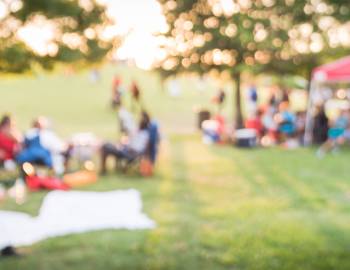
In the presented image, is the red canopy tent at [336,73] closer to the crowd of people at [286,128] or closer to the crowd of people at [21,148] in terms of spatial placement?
the crowd of people at [286,128]

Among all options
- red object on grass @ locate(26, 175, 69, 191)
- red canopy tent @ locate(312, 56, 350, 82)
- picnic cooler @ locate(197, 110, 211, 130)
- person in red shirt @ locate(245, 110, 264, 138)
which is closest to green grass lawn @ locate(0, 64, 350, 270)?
red object on grass @ locate(26, 175, 69, 191)

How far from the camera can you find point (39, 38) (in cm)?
844

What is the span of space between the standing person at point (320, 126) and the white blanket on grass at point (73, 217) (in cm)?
964

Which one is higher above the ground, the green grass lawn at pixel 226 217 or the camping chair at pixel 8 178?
the camping chair at pixel 8 178

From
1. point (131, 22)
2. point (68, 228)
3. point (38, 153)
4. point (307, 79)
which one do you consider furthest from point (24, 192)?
point (307, 79)

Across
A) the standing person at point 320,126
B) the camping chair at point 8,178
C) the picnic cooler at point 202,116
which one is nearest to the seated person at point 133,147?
the camping chair at point 8,178

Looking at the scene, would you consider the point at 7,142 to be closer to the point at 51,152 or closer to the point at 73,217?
the point at 51,152

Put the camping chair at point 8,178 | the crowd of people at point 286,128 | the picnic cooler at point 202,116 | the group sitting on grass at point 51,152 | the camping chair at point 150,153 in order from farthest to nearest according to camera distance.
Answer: the picnic cooler at point 202,116
the crowd of people at point 286,128
the camping chair at point 150,153
the group sitting on grass at point 51,152
the camping chair at point 8,178

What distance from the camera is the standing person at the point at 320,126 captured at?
18031 millimetres

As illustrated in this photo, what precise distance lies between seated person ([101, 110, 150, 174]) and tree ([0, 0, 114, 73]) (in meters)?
3.86

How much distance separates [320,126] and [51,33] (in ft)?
39.7

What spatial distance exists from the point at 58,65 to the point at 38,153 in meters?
3.18

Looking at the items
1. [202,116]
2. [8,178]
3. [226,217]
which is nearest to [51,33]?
[8,178]

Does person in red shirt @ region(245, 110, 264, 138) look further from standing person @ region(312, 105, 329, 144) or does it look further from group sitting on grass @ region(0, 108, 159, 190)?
group sitting on grass @ region(0, 108, 159, 190)
